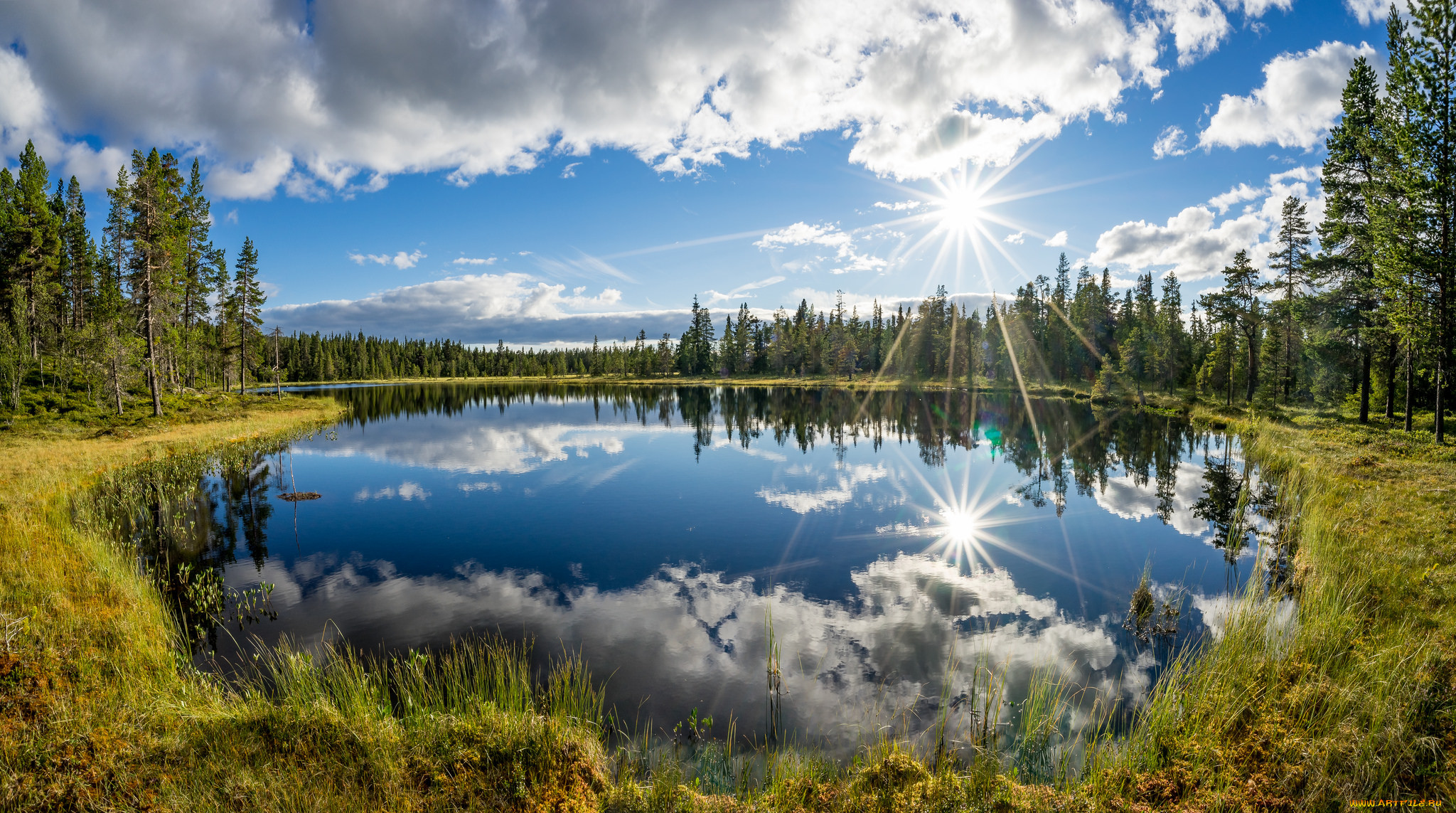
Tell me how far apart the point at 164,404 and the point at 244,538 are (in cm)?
3674

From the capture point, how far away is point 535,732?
20.7 feet

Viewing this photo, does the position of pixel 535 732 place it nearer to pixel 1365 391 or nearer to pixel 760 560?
pixel 760 560

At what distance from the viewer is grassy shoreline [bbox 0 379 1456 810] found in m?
5.42

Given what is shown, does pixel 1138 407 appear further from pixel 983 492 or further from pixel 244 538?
pixel 244 538

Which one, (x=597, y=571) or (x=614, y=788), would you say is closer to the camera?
(x=614, y=788)

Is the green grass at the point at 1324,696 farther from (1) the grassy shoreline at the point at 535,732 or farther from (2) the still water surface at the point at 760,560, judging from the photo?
(2) the still water surface at the point at 760,560

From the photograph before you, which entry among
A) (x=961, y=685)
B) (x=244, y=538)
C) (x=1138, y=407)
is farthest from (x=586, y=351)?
(x=961, y=685)

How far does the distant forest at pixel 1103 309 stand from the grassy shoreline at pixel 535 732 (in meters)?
20.8

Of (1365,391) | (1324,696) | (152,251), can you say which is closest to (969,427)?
(1365,391)

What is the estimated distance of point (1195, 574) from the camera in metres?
14.2

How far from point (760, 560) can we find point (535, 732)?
956 centimetres

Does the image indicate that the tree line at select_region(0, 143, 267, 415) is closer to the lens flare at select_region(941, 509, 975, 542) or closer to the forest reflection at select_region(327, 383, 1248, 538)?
the forest reflection at select_region(327, 383, 1248, 538)

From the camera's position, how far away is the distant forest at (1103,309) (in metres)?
21.4

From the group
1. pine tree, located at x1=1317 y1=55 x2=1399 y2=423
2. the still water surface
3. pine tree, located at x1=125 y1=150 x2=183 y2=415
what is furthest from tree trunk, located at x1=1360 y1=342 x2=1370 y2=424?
pine tree, located at x1=125 y1=150 x2=183 y2=415
